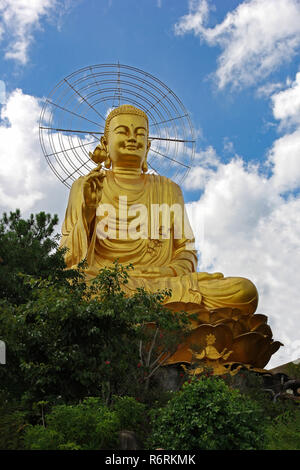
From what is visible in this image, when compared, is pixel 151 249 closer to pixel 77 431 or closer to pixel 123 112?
pixel 123 112

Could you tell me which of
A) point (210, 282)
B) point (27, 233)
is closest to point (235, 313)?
point (210, 282)

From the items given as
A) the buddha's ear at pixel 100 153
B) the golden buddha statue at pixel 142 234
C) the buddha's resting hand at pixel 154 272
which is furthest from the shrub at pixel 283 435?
the buddha's ear at pixel 100 153

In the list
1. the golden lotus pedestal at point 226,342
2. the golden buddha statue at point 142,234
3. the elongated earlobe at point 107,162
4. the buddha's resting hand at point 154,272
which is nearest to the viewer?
the golden lotus pedestal at point 226,342

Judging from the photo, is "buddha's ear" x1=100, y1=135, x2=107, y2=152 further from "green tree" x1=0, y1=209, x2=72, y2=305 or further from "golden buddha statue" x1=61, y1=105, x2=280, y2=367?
"green tree" x1=0, y1=209, x2=72, y2=305

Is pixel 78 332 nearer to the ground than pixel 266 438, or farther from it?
farther from it

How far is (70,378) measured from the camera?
16.1 feet

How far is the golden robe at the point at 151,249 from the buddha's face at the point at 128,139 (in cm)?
43

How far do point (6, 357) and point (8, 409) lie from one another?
1.49ft

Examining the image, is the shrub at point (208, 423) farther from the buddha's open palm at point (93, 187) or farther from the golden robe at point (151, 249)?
the buddha's open palm at point (93, 187)

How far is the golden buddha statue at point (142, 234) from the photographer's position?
824cm

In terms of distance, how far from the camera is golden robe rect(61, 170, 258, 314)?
8477mm

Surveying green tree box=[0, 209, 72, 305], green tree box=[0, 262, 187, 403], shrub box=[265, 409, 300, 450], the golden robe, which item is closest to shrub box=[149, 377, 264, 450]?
shrub box=[265, 409, 300, 450]

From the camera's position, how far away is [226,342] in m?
7.96
